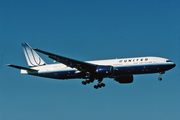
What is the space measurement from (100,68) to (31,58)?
1989 cm

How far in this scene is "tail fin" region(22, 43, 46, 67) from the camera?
70438 millimetres

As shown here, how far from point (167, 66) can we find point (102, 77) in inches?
504

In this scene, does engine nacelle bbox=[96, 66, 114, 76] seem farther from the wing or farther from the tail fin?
the tail fin

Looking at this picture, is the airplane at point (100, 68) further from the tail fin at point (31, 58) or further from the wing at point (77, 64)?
the tail fin at point (31, 58)

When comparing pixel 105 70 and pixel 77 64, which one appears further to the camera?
pixel 77 64

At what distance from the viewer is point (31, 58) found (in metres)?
71.6

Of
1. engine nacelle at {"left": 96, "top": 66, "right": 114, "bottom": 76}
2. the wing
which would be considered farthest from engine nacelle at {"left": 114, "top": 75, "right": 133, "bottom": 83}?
the wing

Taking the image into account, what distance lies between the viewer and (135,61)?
58.2 m

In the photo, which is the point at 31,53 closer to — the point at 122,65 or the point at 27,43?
the point at 27,43

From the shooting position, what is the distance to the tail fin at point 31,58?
70.4 metres

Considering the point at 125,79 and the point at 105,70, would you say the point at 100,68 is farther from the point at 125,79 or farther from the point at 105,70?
the point at 125,79

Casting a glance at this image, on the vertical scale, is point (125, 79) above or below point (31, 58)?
below

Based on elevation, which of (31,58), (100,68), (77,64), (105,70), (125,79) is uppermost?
(31,58)

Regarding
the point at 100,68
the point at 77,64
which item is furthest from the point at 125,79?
the point at 77,64
